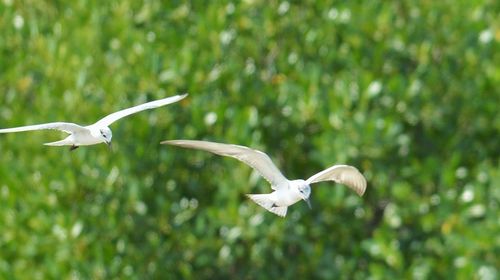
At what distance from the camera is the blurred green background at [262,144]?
37.2 ft

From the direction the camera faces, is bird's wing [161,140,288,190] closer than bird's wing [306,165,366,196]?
Yes

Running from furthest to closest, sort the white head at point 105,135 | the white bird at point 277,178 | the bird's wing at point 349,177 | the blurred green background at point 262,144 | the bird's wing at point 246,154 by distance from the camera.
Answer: the blurred green background at point 262,144 → the bird's wing at point 349,177 → the white head at point 105,135 → the white bird at point 277,178 → the bird's wing at point 246,154

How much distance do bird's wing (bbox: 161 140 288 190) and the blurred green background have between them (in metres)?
4.72

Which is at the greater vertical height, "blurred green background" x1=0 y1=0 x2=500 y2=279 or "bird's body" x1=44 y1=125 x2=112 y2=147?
"blurred green background" x1=0 y1=0 x2=500 y2=279

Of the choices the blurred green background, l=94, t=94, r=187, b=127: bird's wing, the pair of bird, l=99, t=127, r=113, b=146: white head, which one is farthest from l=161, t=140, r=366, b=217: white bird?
the blurred green background

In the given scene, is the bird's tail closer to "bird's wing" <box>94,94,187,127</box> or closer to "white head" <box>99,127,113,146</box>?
"bird's wing" <box>94,94,187,127</box>

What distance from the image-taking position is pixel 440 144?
11.9 m

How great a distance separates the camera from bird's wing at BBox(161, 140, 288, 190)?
591cm

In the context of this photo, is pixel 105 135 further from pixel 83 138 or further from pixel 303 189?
pixel 303 189

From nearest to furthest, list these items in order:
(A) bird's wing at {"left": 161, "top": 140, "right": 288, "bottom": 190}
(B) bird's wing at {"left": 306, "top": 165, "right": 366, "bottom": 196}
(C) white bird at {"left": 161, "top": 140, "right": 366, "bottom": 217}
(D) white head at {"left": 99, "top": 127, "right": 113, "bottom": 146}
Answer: (A) bird's wing at {"left": 161, "top": 140, "right": 288, "bottom": 190} < (C) white bird at {"left": 161, "top": 140, "right": 366, "bottom": 217} < (D) white head at {"left": 99, "top": 127, "right": 113, "bottom": 146} < (B) bird's wing at {"left": 306, "top": 165, "right": 366, "bottom": 196}

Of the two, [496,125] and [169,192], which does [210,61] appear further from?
[496,125]

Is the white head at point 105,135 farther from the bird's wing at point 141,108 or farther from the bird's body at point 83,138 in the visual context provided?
the bird's wing at point 141,108

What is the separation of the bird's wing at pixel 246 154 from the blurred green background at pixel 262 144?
472 centimetres

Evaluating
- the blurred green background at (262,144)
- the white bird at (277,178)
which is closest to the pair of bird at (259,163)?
the white bird at (277,178)
